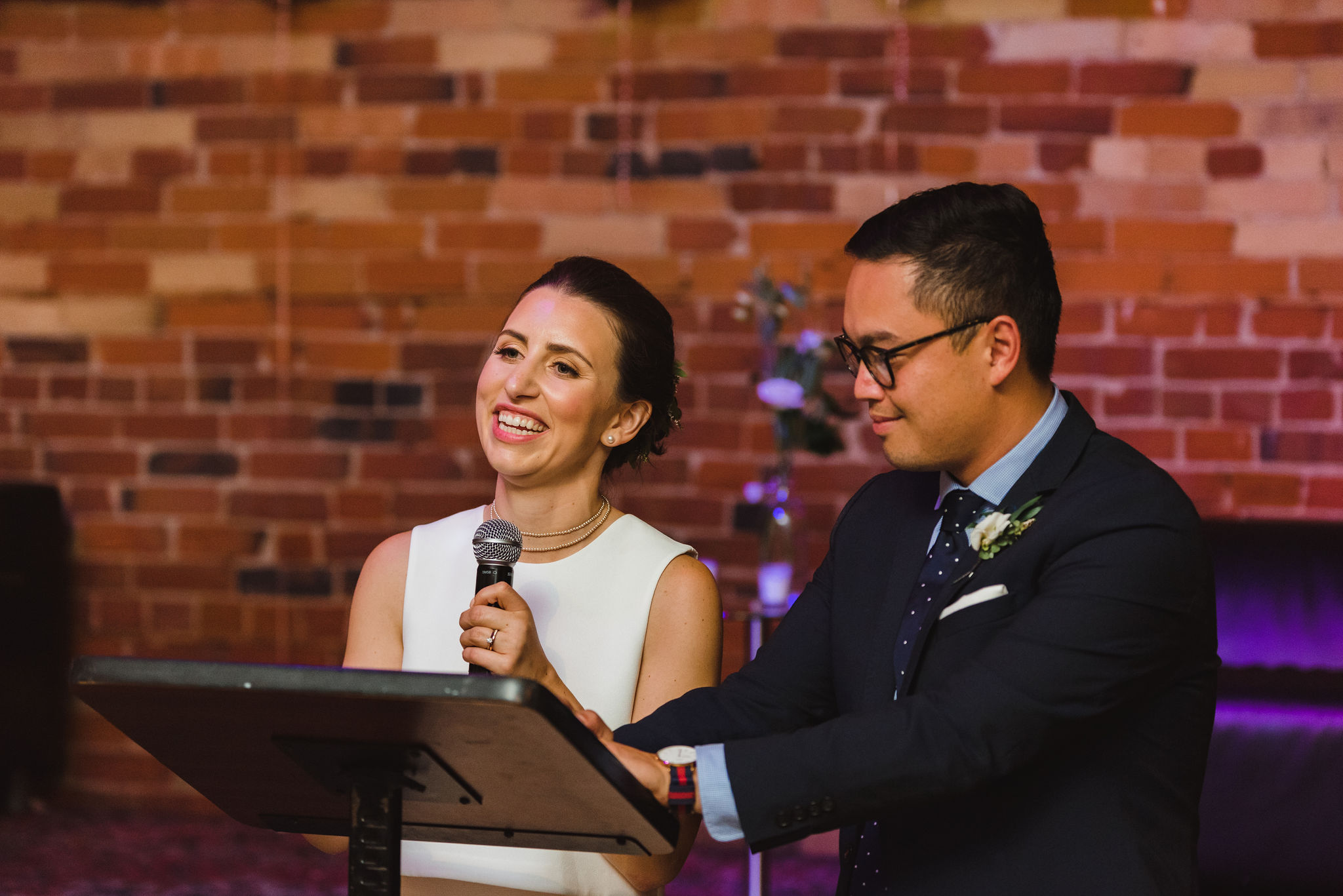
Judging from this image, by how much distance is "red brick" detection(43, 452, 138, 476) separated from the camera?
358 cm

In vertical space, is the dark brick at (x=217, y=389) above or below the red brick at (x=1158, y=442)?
above

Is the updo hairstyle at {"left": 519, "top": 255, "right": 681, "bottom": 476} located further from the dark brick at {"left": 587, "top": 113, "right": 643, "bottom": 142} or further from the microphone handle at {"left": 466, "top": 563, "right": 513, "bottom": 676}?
the dark brick at {"left": 587, "top": 113, "right": 643, "bottom": 142}

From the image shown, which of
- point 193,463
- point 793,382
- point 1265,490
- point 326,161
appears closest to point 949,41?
point 793,382

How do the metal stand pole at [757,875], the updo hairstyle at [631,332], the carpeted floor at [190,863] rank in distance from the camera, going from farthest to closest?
the carpeted floor at [190,863], the metal stand pole at [757,875], the updo hairstyle at [631,332]

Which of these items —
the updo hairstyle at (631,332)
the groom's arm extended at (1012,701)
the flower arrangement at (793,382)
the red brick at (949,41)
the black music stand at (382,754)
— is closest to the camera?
the black music stand at (382,754)

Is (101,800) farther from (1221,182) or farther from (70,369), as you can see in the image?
(1221,182)

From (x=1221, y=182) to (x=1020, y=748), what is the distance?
2.41 metres

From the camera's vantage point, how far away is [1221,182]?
3240 mm

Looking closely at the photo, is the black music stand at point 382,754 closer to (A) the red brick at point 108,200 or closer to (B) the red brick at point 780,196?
(B) the red brick at point 780,196

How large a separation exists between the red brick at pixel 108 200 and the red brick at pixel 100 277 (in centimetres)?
15

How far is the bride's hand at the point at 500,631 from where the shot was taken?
4.74 ft

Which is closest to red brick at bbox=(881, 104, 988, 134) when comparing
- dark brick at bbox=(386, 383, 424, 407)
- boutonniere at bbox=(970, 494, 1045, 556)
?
dark brick at bbox=(386, 383, 424, 407)

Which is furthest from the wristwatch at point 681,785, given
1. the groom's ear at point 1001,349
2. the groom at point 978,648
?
the groom's ear at point 1001,349

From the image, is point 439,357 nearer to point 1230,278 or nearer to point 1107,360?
point 1107,360
